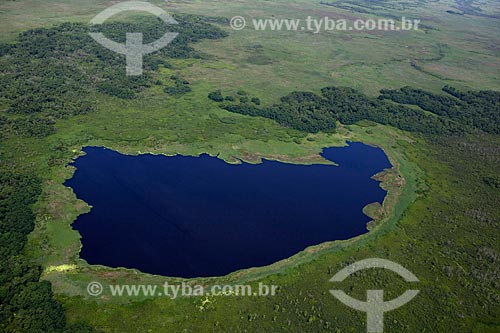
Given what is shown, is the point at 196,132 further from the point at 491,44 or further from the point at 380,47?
the point at 491,44

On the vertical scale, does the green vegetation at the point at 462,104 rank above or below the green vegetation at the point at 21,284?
above

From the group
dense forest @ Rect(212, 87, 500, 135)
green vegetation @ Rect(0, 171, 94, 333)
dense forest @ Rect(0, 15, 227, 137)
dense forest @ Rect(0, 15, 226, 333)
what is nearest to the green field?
green vegetation @ Rect(0, 171, 94, 333)

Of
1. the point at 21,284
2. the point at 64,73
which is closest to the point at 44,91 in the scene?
the point at 64,73

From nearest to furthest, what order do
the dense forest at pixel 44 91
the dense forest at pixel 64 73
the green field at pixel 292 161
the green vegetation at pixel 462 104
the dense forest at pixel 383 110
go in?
the dense forest at pixel 44 91 < the green field at pixel 292 161 < the dense forest at pixel 64 73 < the dense forest at pixel 383 110 < the green vegetation at pixel 462 104

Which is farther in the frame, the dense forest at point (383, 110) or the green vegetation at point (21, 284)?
the dense forest at point (383, 110)

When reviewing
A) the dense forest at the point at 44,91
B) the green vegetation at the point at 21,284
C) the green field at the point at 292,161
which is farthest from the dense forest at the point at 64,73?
the green vegetation at the point at 21,284

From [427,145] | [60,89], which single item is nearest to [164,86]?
[60,89]

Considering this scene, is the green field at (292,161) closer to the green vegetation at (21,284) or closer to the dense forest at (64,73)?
the green vegetation at (21,284)

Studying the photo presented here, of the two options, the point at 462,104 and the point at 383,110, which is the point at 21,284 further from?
the point at 462,104
